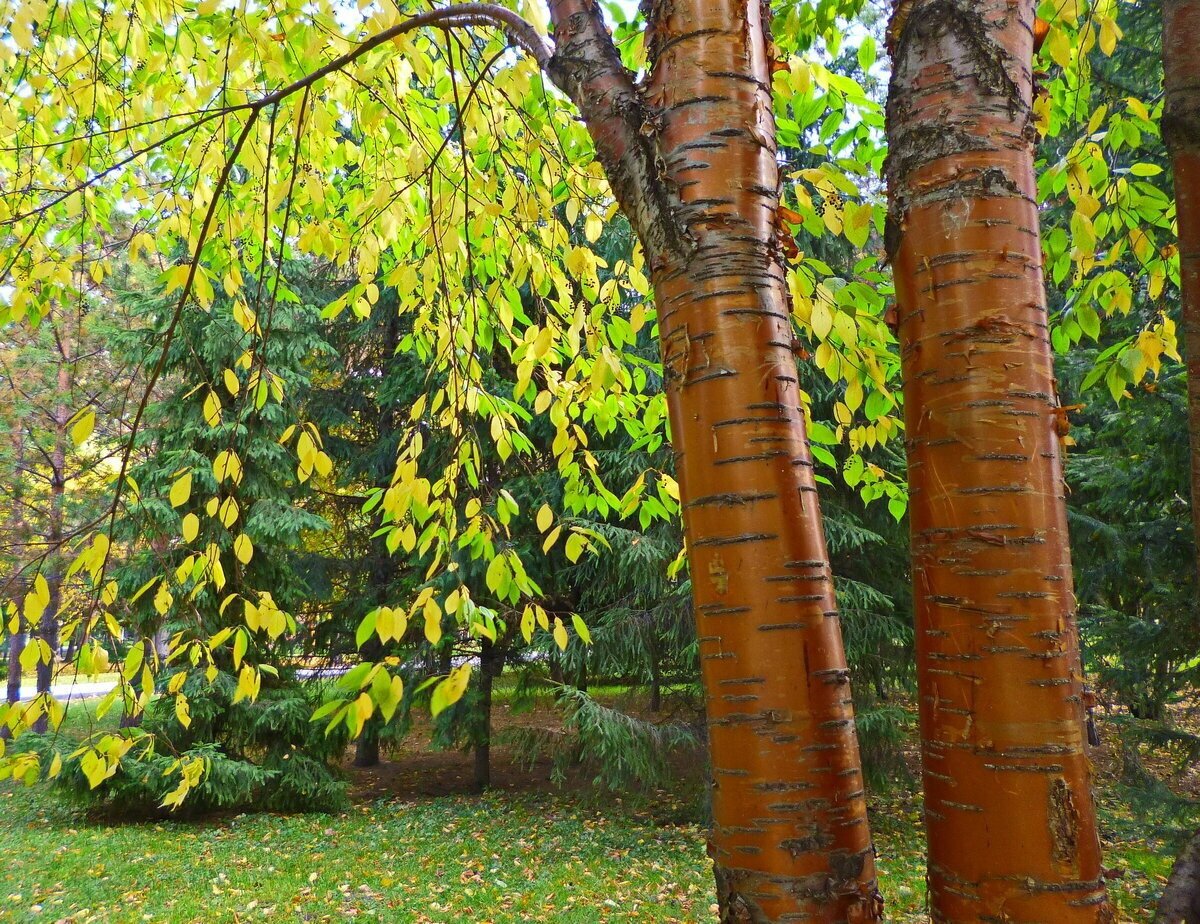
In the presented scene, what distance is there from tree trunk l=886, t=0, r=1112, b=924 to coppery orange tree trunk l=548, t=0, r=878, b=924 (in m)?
→ 0.13

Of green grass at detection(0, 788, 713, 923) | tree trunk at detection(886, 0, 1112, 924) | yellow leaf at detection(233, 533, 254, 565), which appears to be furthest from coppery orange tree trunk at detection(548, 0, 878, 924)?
green grass at detection(0, 788, 713, 923)

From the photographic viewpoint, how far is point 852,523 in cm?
736

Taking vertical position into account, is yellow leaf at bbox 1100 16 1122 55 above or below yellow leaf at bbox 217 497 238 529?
above

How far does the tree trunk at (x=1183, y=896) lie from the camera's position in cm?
284

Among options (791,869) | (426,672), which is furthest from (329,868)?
(791,869)

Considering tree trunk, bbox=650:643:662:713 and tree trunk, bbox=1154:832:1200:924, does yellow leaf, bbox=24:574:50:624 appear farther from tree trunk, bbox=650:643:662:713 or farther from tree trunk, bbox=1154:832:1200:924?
tree trunk, bbox=650:643:662:713

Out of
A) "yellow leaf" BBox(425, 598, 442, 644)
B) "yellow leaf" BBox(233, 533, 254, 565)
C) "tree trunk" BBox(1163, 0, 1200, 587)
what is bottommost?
"yellow leaf" BBox(425, 598, 442, 644)

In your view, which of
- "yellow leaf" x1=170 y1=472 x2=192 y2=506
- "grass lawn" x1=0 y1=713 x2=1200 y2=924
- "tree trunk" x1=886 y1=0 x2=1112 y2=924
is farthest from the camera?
"grass lawn" x1=0 y1=713 x2=1200 y2=924

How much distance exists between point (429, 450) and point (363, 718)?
8.87 m

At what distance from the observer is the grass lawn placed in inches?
224

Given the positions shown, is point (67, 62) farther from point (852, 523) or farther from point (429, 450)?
point (429, 450)

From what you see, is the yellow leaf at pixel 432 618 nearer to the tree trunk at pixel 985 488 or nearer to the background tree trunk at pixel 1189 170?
the tree trunk at pixel 985 488

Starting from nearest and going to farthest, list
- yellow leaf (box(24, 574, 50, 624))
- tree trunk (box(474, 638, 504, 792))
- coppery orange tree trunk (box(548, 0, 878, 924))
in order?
1. coppery orange tree trunk (box(548, 0, 878, 924))
2. yellow leaf (box(24, 574, 50, 624))
3. tree trunk (box(474, 638, 504, 792))

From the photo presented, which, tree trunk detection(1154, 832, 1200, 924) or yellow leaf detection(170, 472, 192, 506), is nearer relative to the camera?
yellow leaf detection(170, 472, 192, 506)
